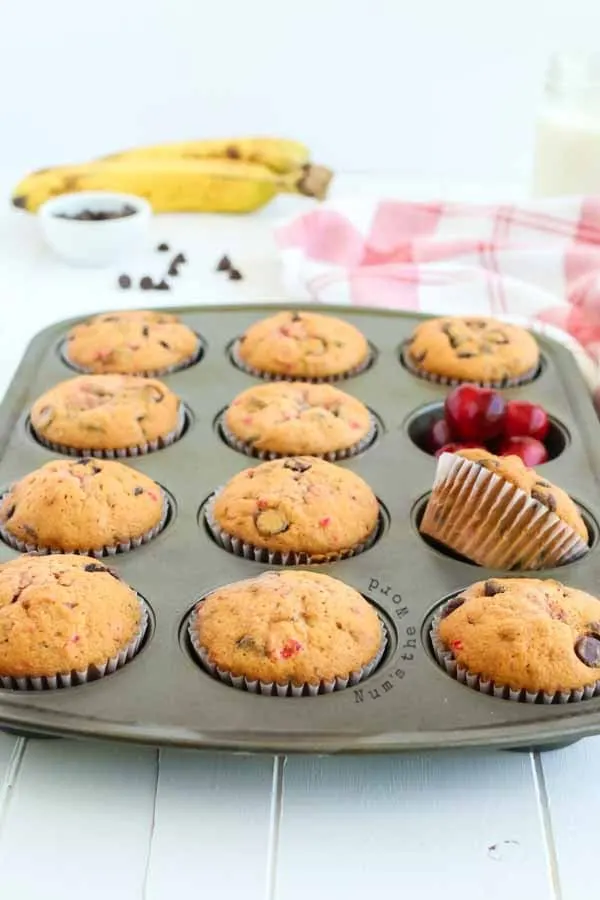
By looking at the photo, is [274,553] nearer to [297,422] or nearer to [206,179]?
[297,422]

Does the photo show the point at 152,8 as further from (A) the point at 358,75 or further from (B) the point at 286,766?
(B) the point at 286,766

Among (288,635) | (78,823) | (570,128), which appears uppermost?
(570,128)

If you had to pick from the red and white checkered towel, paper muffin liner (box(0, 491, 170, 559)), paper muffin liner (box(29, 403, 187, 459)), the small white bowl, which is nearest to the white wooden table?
paper muffin liner (box(0, 491, 170, 559))

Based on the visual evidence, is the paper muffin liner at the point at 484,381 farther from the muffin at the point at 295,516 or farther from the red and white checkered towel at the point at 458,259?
the muffin at the point at 295,516

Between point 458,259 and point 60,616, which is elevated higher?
point 60,616

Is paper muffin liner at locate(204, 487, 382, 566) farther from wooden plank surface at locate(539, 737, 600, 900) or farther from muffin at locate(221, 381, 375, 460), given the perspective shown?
wooden plank surface at locate(539, 737, 600, 900)

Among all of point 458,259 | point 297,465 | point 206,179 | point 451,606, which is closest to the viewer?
point 451,606

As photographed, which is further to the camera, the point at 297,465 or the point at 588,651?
the point at 297,465

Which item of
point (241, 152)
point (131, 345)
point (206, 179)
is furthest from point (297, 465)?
point (241, 152)
